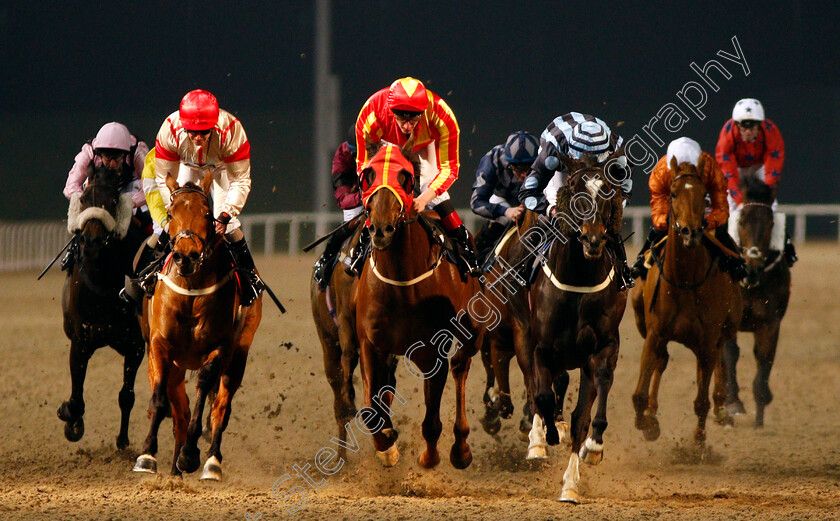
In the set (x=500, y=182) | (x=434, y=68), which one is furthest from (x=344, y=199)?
(x=434, y=68)

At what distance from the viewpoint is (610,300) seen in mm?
5395

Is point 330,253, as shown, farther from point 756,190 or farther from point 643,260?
point 756,190

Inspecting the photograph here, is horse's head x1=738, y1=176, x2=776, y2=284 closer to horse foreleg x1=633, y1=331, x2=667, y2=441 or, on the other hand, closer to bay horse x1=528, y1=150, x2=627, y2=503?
horse foreleg x1=633, y1=331, x2=667, y2=441

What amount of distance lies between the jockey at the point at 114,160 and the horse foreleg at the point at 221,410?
4.83 feet

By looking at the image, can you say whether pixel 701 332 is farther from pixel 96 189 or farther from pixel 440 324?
pixel 96 189

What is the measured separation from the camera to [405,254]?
202 inches

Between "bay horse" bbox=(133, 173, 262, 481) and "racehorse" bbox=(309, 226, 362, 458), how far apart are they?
718 mm

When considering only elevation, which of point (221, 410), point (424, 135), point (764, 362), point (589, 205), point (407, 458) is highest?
point (424, 135)

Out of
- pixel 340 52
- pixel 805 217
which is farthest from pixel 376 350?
pixel 340 52

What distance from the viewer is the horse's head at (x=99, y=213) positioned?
21.7ft

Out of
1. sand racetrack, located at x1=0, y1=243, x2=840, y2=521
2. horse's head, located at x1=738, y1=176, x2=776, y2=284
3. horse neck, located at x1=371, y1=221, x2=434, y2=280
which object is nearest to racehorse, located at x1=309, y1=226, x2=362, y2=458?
sand racetrack, located at x1=0, y1=243, x2=840, y2=521

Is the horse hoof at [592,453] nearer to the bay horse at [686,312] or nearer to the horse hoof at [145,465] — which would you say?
the bay horse at [686,312]

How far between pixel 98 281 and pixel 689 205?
358 centimetres

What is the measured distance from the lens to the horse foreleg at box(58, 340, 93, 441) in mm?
6734
